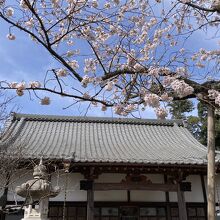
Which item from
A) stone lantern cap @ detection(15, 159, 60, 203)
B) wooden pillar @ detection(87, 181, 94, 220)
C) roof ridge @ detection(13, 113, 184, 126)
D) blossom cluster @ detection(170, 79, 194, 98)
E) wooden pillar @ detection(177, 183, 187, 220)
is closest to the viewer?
blossom cluster @ detection(170, 79, 194, 98)

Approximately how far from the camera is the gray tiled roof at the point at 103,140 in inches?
387

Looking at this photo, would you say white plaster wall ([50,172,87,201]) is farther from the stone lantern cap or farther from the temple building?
the stone lantern cap

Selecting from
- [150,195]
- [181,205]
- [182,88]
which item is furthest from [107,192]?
[182,88]

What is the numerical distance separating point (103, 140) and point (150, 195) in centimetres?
332

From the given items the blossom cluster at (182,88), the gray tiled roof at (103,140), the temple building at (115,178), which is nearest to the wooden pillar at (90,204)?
the temple building at (115,178)

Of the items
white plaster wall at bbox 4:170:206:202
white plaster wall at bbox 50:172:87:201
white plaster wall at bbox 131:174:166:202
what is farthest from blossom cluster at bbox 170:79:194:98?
white plaster wall at bbox 131:174:166:202

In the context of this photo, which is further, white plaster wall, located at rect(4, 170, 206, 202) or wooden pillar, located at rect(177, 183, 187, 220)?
white plaster wall, located at rect(4, 170, 206, 202)

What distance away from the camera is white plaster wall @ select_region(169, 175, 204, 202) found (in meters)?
10.3

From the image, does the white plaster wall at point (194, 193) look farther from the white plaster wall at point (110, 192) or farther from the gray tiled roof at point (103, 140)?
the white plaster wall at point (110, 192)

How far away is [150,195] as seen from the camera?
33.8ft

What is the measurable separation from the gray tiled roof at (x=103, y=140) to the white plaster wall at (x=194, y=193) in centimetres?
80

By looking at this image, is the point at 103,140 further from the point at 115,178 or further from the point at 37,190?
the point at 37,190

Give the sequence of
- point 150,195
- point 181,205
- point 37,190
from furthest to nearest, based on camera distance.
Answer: point 150,195 → point 181,205 → point 37,190

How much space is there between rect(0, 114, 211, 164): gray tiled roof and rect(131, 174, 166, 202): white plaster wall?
0.75m
